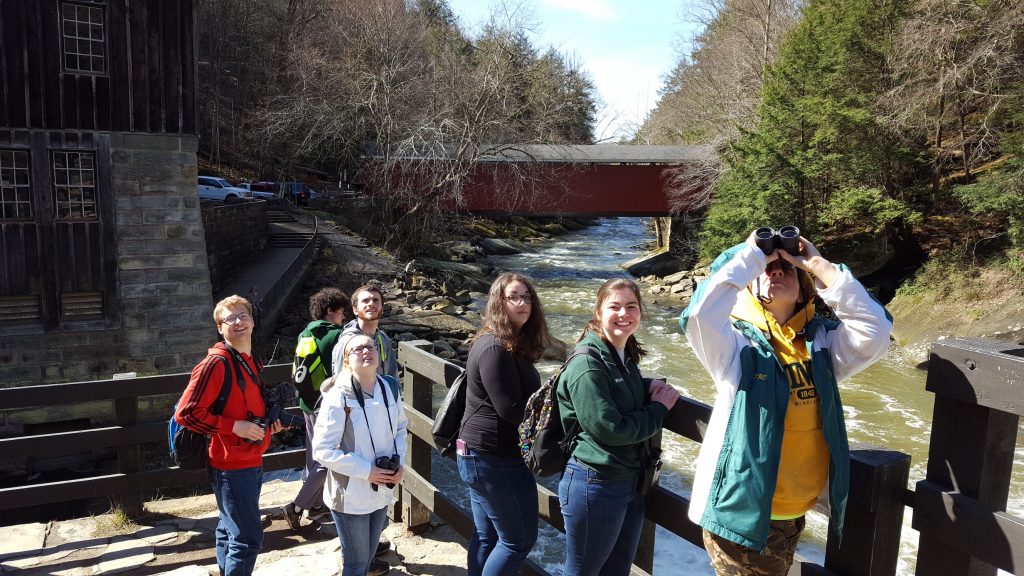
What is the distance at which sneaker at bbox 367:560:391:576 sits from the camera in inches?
164

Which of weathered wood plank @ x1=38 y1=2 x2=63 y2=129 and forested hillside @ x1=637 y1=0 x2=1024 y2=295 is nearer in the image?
weathered wood plank @ x1=38 y1=2 x2=63 y2=129

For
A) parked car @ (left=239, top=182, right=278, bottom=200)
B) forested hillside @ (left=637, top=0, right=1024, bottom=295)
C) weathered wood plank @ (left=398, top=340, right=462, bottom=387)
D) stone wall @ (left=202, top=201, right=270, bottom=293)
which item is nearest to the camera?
weathered wood plank @ (left=398, top=340, right=462, bottom=387)

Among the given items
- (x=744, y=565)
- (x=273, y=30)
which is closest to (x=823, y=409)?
(x=744, y=565)

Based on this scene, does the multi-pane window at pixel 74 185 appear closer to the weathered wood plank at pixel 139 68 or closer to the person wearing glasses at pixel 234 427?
the weathered wood plank at pixel 139 68

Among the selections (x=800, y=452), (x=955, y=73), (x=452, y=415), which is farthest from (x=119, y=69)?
(x=955, y=73)

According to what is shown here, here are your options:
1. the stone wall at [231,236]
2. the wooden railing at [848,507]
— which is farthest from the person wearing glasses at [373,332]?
the stone wall at [231,236]

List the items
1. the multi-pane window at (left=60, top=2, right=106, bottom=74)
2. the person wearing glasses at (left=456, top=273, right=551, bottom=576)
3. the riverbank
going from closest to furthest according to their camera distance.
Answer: the person wearing glasses at (left=456, top=273, right=551, bottom=576)
the multi-pane window at (left=60, top=2, right=106, bottom=74)
the riverbank

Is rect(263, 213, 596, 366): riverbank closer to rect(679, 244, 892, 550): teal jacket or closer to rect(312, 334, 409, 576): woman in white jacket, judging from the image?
rect(312, 334, 409, 576): woman in white jacket

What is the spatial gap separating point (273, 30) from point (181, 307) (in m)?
28.8

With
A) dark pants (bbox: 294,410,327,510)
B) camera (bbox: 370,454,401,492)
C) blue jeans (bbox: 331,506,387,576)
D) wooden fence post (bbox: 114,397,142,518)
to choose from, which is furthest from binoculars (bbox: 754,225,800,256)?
wooden fence post (bbox: 114,397,142,518)

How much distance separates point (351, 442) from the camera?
11.4 feet

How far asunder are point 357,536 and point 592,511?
1.28 metres

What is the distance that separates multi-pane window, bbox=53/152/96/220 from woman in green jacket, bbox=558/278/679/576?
13238mm

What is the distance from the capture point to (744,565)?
246 cm
